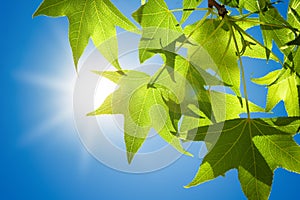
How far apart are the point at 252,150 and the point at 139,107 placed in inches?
10.3

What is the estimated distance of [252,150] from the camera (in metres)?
0.89

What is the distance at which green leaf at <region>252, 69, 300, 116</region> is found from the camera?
974mm

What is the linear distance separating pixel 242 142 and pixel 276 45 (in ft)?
0.72

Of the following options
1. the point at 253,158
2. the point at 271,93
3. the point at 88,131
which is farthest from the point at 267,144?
the point at 88,131

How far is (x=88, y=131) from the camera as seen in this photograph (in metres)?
0.98

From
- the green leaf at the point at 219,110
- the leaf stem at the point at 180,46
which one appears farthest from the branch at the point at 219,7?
the green leaf at the point at 219,110

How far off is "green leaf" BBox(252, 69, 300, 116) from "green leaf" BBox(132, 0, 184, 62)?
0.27 metres

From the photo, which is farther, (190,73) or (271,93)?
(271,93)

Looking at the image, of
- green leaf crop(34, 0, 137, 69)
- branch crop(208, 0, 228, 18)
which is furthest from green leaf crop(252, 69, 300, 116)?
green leaf crop(34, 0, 137, 69)

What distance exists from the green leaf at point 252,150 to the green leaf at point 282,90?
11 centimetres

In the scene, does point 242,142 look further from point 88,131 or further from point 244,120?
point 88,131

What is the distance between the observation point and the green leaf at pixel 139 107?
0.90 meters

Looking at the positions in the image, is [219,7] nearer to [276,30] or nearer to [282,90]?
[276,30]

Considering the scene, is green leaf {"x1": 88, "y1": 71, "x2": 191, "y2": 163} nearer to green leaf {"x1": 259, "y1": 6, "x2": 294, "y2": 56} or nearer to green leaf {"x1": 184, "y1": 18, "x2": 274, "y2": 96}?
green leaf {"x1": 184, "y1": 18, "x2": 274, "y2": 96}
